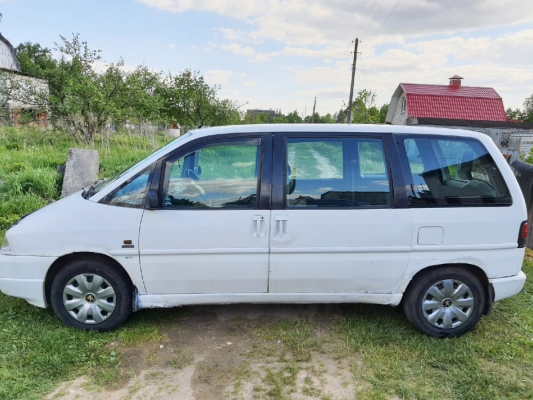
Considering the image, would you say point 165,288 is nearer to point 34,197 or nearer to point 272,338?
point 272,338

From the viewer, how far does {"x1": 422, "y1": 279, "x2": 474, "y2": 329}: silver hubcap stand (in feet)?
10.4

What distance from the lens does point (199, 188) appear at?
311 cm

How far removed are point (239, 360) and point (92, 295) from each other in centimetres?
138

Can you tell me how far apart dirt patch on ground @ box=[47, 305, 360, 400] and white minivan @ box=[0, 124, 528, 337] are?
13.8 inches

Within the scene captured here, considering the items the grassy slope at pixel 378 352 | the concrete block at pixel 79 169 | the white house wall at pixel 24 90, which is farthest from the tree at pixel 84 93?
the grassy slope at pixel 378 352

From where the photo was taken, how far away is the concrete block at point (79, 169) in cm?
732

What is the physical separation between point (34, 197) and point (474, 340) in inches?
283

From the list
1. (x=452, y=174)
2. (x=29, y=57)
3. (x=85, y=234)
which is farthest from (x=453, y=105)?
(x=29, y=57)

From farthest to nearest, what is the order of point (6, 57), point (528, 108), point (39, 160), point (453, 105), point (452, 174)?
point (528, 108)
point (6, 57)
point (453, 105)
point (39, 160)
point (452, 174)

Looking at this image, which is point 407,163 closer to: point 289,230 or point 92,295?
point 289,230

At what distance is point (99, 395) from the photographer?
2.49m

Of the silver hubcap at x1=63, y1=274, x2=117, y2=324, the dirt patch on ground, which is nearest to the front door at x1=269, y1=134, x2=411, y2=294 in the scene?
the dirt patch on ground

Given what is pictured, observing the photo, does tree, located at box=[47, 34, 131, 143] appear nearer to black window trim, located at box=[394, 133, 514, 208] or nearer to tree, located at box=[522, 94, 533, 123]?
black window trim, located at box=[394, 133, 514, 208]

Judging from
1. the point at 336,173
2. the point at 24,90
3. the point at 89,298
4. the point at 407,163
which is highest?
the point at 24,90
